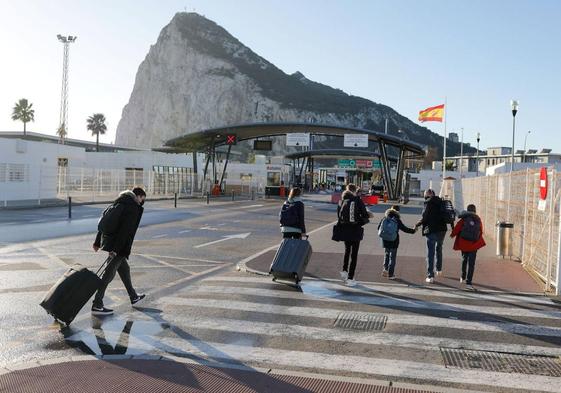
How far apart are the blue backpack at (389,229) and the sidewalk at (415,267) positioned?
2.52ft

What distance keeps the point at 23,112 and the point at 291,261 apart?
8756cm

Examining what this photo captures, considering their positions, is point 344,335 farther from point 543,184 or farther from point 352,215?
point 543,184

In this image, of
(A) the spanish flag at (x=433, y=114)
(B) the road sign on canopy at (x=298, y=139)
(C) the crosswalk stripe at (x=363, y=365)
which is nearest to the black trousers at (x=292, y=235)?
(C) the crosswalk stripe at (x=363, y=365)

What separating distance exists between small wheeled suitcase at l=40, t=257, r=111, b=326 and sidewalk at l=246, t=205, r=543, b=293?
15.4 ft

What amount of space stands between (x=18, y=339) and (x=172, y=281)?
13.0ft

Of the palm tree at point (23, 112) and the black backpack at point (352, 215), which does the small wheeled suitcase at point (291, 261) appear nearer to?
the black backpack at point (352, 215)

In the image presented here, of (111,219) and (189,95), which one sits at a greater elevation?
(189,95)

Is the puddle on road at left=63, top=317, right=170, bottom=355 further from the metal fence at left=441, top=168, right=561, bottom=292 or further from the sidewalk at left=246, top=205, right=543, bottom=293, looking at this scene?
the metal fence at left=441, top=168, right=561, bottom=292

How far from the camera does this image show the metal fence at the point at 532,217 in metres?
9.88

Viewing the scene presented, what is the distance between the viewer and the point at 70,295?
670 cm

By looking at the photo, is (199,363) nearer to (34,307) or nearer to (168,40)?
(34,307)

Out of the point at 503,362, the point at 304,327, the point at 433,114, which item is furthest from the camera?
the point at 433,114

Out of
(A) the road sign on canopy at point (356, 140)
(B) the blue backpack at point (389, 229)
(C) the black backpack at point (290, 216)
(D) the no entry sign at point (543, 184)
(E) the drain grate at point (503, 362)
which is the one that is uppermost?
(A) the road sign on canopy at point (356, 140)

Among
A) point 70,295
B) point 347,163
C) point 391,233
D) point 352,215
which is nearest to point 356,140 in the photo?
point 347,163
